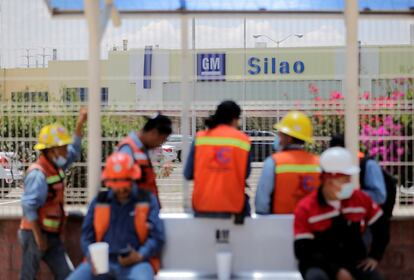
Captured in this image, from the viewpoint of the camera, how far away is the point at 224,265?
582 cm

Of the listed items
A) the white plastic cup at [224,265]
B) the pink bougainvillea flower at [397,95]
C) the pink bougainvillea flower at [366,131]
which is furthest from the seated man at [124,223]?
the pink bougainvillea flower at [397,95]

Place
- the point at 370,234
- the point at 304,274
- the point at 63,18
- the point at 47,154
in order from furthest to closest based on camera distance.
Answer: the point at 63,18 → the point at 47,154 → the point at 370,234 → the point at 304,274

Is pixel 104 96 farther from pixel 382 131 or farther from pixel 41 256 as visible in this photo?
pixel 382 131

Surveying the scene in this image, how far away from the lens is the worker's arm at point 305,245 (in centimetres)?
535

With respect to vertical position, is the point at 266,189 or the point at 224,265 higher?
the point at 266,189

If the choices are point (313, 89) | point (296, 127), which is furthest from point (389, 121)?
point (296, 127)

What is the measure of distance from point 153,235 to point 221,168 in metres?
0.73

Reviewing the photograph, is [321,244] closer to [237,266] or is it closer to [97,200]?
[237,266]

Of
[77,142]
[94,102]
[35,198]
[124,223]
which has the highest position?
[94,102]

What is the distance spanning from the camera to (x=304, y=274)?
5.41 m

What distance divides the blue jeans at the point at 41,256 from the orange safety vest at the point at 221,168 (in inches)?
55.4

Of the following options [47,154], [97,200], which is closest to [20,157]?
[47,154]

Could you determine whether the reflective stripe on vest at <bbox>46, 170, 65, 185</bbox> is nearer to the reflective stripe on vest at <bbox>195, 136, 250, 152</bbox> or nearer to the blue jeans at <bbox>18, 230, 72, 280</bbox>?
the blue jeans at <bbox>18, 230, 72, 280</bbox>

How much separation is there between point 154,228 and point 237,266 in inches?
32.2
